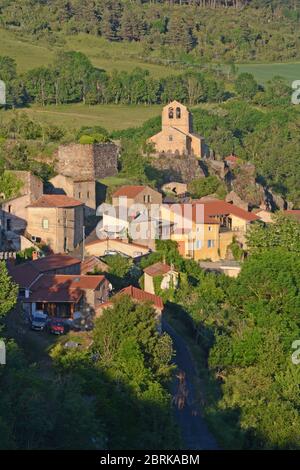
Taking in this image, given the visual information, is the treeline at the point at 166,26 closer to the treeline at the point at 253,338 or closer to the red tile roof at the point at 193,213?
the red tile roof at the point at 193,213

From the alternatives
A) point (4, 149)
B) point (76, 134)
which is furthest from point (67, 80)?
point (4, 149)

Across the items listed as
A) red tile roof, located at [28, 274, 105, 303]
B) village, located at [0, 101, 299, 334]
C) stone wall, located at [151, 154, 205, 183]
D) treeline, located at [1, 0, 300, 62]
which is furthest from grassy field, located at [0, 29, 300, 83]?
red tile roof, located at [28, 274, 105, 303]

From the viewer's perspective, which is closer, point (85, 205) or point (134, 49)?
point (85, 205)

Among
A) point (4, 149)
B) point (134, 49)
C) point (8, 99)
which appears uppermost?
point (4, 149)

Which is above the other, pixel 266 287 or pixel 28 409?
pixel 28 409

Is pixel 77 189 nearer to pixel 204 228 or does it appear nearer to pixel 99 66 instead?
pixel 204 228

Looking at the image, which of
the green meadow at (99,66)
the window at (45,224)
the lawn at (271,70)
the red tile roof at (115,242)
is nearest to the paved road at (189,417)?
the window at (45,224)

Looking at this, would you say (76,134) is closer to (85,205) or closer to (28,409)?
(85,205)
